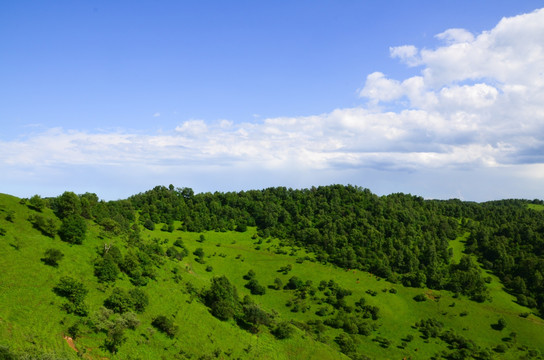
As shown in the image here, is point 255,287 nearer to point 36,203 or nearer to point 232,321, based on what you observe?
point 232,321

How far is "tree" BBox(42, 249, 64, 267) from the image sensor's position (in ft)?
235

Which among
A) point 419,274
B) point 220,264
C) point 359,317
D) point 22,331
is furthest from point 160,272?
point 419,274

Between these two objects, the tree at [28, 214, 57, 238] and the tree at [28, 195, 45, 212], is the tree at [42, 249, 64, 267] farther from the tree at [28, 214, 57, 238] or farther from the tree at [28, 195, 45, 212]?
the tree at [28, 195, 45, 212]

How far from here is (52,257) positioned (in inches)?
2825

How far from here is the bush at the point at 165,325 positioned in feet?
228

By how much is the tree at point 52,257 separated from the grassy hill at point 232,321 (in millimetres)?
888

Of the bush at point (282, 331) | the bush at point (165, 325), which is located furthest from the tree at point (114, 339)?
the bush at point (282, 331)

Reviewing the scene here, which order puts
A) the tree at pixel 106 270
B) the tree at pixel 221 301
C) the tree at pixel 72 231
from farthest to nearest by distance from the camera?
1. the tree at pixel 221 301
2. the tree at pixel 72 231
3. the tree at pixel 106 270

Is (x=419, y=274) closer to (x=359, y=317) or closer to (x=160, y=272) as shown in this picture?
(x=359, y=317)

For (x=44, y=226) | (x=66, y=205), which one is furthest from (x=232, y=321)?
(x=66, y=205)


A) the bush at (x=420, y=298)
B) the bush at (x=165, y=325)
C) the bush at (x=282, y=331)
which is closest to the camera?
the bush at (x=165, y=325)

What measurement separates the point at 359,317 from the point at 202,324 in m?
79.0

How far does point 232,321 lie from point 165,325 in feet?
79.7

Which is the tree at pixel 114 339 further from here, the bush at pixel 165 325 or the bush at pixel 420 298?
the bush at pixel 420 298
